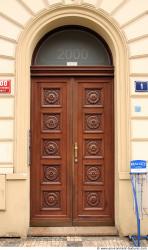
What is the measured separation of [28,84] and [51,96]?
1.64ft

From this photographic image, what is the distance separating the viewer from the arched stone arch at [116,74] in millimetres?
6312

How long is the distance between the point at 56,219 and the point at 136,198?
149 centimetres

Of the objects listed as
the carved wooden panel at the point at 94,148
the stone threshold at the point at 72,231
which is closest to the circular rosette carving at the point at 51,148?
the carved wooden panel at the point at 94,148

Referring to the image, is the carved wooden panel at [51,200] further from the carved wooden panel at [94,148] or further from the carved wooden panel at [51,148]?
the carved wooden panel at [94,148]

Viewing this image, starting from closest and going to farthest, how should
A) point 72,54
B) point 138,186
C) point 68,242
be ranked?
point 68,242, point 138,186, point 72,54

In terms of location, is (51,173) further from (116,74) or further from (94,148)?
(116,74)

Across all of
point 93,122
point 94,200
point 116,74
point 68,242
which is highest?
point 116,74

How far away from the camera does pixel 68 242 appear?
5973 mm

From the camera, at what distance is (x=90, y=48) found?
6.89 m

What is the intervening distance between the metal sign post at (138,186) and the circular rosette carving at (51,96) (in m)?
1.79

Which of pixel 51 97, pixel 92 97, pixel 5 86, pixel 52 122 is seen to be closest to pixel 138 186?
pixel 92 97

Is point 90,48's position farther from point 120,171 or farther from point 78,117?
point 120,171

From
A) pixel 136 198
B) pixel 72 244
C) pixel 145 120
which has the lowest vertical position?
pixel 72 244

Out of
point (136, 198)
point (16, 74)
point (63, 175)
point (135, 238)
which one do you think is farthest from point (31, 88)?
point (135, 238)
